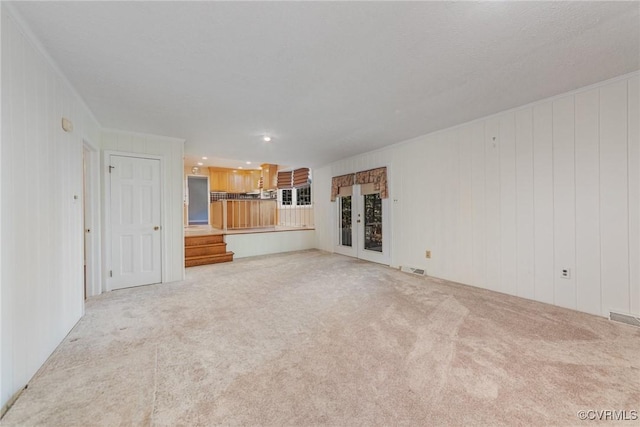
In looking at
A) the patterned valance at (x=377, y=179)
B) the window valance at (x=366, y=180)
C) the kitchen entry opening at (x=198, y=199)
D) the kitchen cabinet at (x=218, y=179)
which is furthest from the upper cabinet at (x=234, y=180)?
the patterned valance at (x=377, y=179)

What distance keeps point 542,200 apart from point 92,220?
19.1 feet

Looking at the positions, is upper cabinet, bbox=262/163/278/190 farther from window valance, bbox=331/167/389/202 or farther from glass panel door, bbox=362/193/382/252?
glass panel door, bbox=362/193/382/252

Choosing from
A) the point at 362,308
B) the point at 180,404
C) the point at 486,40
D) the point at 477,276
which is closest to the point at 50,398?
the point at 180,404

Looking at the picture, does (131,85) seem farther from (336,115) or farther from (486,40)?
(486,40)

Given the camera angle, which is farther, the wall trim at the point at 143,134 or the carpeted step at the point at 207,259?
the carpeted step at the point at 207,259

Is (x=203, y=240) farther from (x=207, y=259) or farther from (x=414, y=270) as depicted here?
(x=414, y=270)

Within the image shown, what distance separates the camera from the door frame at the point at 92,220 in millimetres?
3373

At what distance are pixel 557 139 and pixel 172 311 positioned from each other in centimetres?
489

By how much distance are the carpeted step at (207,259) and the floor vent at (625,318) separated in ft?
19.6

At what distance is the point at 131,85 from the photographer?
248 centimetres

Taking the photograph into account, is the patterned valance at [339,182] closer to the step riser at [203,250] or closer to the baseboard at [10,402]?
the step riser at [203,250]

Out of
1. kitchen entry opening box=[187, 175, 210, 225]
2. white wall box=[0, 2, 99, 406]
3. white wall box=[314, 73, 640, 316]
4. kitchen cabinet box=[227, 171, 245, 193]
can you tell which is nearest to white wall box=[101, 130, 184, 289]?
white wall box=[0, 2, 99, 406]

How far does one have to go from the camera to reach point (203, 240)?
5.58 metres

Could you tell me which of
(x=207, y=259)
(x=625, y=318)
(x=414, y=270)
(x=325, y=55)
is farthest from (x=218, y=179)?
(x=625, y=318)
